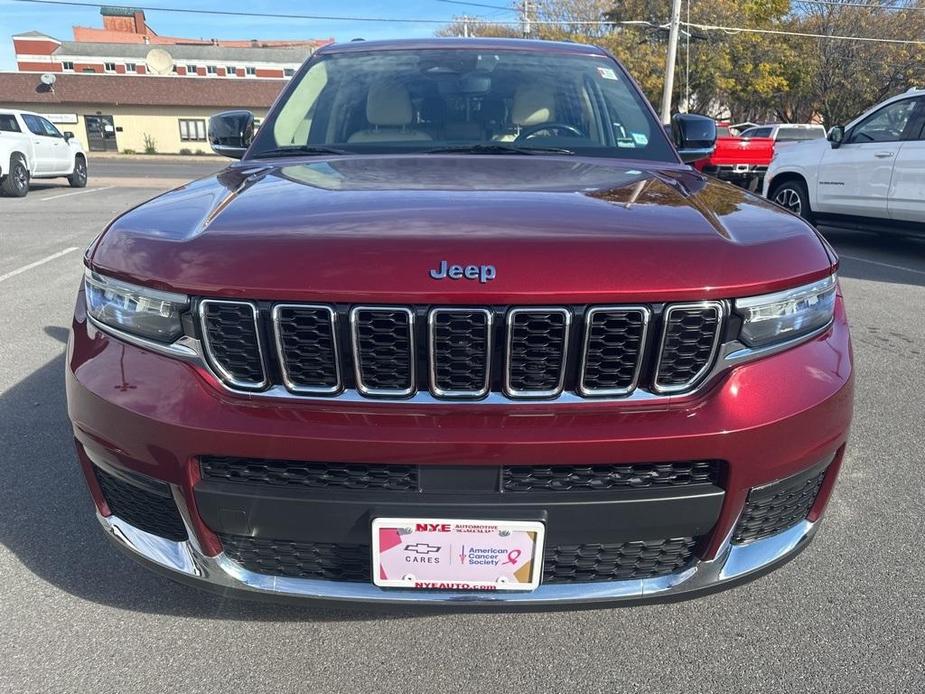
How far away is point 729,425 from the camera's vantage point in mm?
1618

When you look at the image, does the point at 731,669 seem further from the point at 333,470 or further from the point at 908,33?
the point at 908,33

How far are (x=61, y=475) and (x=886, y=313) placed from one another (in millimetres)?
5789

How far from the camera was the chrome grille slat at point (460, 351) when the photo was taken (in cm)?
158

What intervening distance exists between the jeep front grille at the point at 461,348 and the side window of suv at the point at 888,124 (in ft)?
24.8

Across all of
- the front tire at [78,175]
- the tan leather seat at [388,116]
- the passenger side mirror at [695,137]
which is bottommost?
the front tire at [78,175]

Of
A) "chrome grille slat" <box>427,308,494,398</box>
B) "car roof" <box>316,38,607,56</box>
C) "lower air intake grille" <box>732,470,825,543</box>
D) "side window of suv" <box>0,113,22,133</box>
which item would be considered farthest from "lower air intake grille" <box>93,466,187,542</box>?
"side window of suv" <box>0,113,22,133</box>

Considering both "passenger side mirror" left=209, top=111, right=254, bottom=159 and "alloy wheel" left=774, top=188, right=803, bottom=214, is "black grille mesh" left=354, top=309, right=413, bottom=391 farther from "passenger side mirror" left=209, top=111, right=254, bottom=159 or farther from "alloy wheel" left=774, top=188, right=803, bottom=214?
"alloy wheel" left=774, top=188, right=803, bottom=214

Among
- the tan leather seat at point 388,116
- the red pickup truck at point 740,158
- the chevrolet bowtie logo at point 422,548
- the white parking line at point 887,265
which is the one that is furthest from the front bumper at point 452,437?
the red pickup truck at point 740,158

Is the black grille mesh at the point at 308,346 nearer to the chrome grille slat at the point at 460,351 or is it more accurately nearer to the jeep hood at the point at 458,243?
the jeep hood at the point at 458,243

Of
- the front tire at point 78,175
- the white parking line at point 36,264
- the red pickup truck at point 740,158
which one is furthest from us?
the front tire at point 78,175

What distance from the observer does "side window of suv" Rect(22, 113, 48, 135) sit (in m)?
14.9

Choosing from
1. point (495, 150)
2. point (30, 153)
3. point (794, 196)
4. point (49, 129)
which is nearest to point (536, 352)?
point (495, 150)

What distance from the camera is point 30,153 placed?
1455 cm

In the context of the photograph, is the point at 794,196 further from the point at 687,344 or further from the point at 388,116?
the point at 687,344
